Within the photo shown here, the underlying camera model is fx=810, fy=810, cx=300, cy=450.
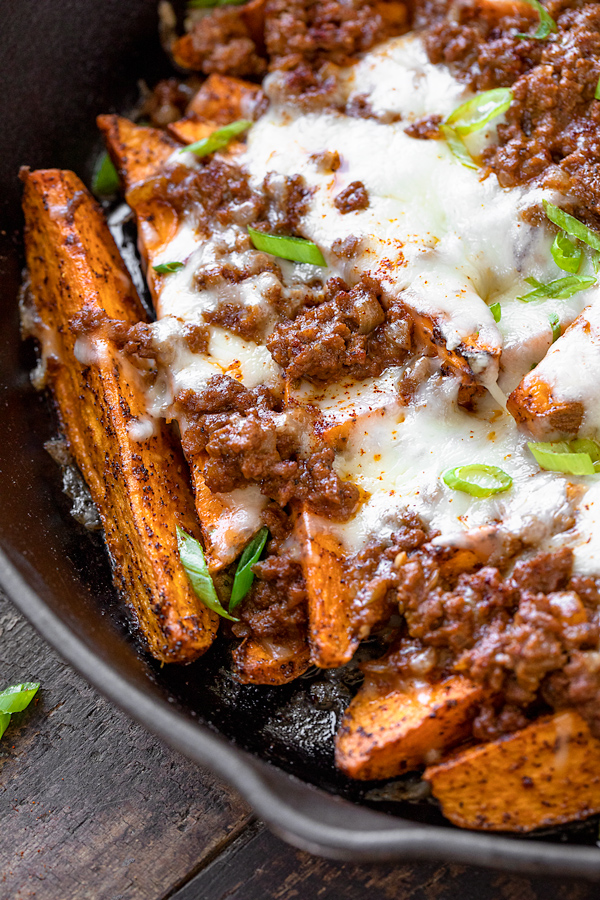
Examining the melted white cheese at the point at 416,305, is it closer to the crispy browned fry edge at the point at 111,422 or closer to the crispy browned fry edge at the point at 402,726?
the crispy browned fry edge at the point at 111,422

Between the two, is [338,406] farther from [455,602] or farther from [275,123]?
[275,123]

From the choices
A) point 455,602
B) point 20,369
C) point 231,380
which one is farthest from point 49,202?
point 455,602

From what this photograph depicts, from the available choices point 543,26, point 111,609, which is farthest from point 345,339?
point 543,26

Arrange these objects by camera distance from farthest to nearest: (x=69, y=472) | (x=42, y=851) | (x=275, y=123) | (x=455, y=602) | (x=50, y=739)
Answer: (x=275, y=123) < (x=69, y=472) < (x=50, y=739) < (x=42, y=851) < (x=455, y=602)

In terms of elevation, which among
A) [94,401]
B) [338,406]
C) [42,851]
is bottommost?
[42,851]

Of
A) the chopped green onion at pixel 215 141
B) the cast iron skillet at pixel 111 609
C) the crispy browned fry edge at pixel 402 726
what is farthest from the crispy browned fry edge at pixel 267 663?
the chopped green onion at pixel 215 141

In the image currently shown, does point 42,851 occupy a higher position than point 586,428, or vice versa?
point 586,428
